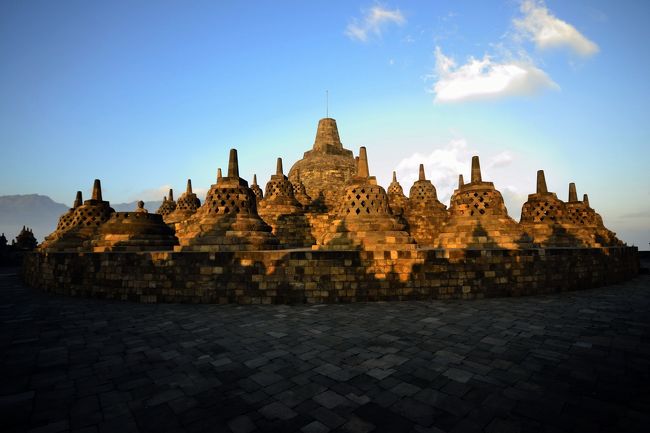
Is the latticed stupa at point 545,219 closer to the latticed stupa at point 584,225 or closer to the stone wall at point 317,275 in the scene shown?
the latticed stupa at point 584,225

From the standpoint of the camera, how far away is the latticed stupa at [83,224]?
13.6m

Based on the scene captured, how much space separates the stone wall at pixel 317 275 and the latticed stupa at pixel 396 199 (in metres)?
5.78

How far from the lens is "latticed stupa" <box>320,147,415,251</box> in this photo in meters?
9.67

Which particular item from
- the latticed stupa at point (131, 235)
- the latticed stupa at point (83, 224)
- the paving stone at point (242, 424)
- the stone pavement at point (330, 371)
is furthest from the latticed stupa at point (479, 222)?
the latticed stupa at point (83, 224)

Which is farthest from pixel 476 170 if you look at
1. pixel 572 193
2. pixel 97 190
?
pixel 97 190

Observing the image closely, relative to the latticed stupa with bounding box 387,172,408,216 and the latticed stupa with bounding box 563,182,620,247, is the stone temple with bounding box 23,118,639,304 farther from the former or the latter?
the latticed stupa with bounding box 387,172,408,216

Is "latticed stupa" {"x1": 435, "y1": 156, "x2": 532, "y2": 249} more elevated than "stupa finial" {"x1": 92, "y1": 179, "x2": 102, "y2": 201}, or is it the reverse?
"stupa finial" {"x1": 92, "y1": 179, "x2": 102, "y2": 201}

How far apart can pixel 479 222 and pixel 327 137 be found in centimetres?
2608

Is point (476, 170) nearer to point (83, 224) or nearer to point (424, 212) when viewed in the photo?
point (424, 212)

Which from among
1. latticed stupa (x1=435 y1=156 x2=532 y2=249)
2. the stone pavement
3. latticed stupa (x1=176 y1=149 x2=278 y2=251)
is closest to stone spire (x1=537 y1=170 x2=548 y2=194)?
latticed stupa (x1=435 y1=156 x2=532 y2=249)

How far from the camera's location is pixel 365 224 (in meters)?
10.1

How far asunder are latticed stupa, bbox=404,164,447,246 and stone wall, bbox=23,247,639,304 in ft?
23.2

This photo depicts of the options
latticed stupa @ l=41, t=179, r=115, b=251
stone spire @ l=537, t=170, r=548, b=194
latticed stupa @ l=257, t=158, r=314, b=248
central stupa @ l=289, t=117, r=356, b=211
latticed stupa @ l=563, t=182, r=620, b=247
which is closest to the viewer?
latticed stupa @ l=41, t=179, r=115, b=251

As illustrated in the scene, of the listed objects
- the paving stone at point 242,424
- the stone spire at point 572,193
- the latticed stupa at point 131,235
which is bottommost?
the paving stone at point 242,424
